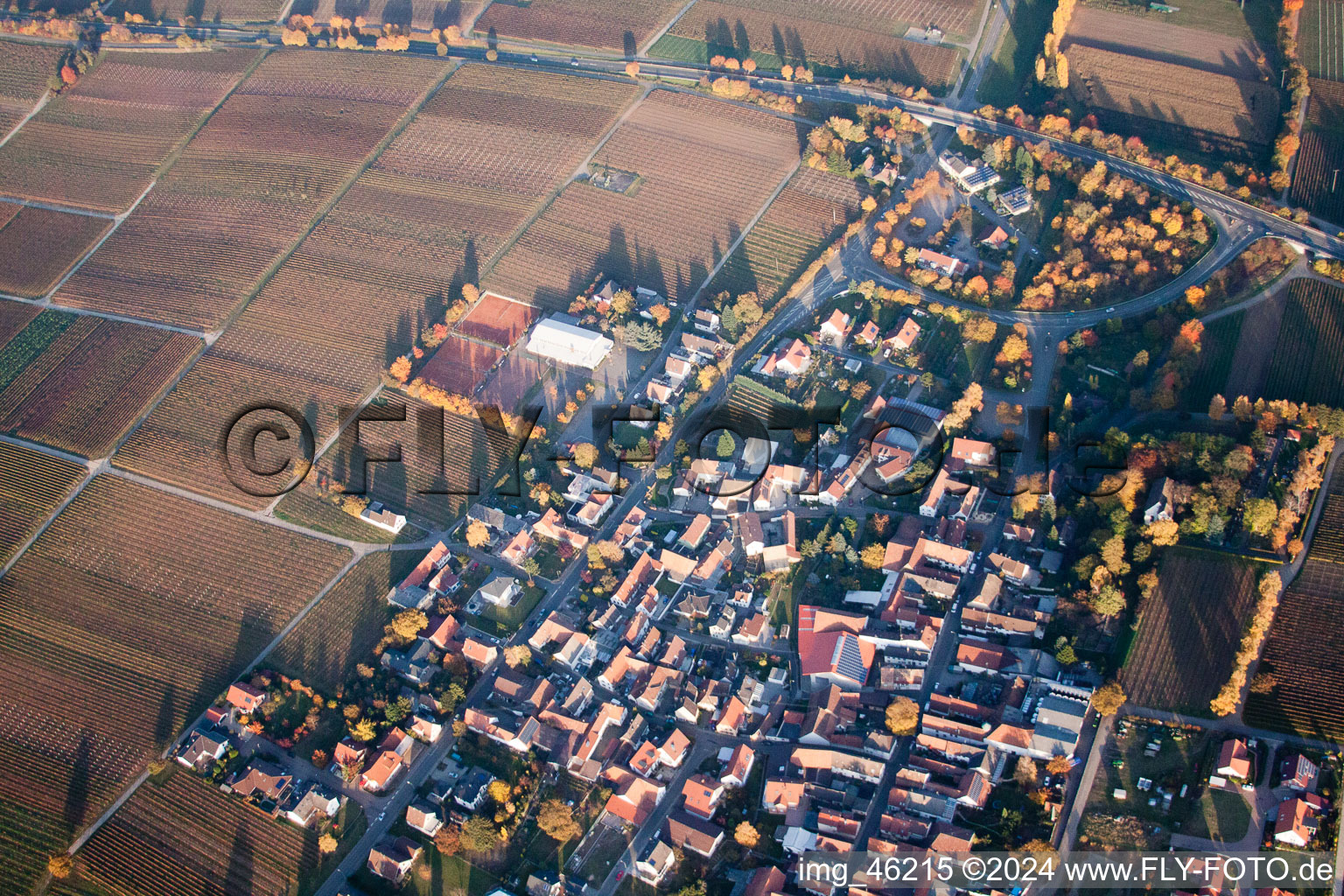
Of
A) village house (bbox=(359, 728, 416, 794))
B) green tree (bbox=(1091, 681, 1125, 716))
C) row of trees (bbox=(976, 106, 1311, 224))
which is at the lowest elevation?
village house (bbox=(359, 728, 416, 794))

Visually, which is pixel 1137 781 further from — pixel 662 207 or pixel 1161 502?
pixel 662 207

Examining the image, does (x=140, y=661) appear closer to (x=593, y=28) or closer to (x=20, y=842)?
(x=20, y=842)

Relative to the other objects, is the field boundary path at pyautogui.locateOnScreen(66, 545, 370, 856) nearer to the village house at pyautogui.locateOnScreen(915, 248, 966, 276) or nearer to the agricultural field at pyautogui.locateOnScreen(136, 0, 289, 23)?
the village house at pyautogui.locateOnScreen(915, 248, 966, 276)

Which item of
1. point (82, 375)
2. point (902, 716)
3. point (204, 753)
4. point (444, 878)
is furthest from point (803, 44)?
point (444, 878)

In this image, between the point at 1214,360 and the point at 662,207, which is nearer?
the point at 1214,360

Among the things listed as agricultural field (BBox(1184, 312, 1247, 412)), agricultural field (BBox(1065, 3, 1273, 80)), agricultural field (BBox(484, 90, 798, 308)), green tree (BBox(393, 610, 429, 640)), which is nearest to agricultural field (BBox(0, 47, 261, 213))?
agricultural field (BBox(484, 90, 798, 308))

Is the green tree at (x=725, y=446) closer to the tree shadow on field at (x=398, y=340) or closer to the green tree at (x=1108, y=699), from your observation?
the green tree at (x=1108, y=699)
